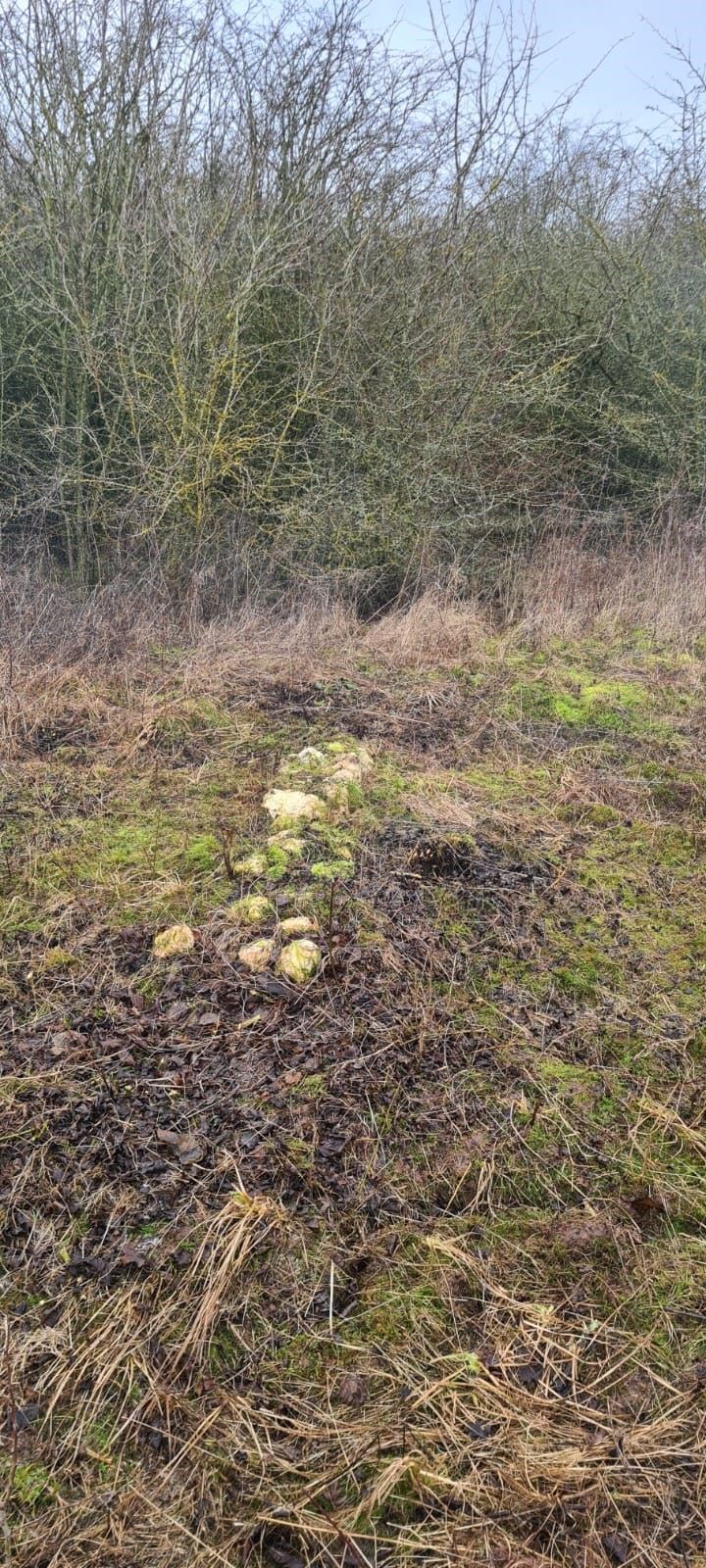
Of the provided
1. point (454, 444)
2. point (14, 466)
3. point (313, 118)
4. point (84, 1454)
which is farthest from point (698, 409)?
point (84, 1454)

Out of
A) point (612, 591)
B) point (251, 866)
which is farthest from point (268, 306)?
point (251, 866)

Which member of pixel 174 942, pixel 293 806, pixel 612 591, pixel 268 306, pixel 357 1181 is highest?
pixel 268 306

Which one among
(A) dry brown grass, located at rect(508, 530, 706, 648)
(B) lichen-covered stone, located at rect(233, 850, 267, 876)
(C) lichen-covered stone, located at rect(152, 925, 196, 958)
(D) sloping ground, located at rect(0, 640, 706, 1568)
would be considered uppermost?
(A) dry brown grass, located at rect(508, 530, 706, 648)

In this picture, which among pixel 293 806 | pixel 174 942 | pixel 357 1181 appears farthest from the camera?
pixel 293 806

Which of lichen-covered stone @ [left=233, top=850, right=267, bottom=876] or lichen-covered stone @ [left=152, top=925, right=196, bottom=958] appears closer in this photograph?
lichen-covered stone @ [left=152, top=925, right=196, bottom=958]

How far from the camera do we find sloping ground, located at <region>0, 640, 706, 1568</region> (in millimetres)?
1599

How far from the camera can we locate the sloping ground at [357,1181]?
160 centimetres

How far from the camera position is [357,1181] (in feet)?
7.32

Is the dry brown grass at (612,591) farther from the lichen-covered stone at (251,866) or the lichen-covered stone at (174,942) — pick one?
the lichen-covered stone at (174,942)

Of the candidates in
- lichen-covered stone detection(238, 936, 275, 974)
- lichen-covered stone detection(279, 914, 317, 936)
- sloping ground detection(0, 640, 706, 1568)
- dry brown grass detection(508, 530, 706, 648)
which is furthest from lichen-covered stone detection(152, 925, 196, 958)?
dry brown grass detection(508, 530, 706, 648)

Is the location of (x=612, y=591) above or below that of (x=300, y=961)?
above

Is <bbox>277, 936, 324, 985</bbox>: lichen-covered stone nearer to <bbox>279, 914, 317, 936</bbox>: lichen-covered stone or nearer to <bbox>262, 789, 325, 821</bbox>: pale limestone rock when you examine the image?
<bbox>279, 914, 317, 936</bbox>: lichen-covered stone

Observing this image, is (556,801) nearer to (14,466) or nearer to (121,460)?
(121,460)

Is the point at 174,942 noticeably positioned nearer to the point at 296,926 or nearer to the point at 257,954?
the point at 257,954
